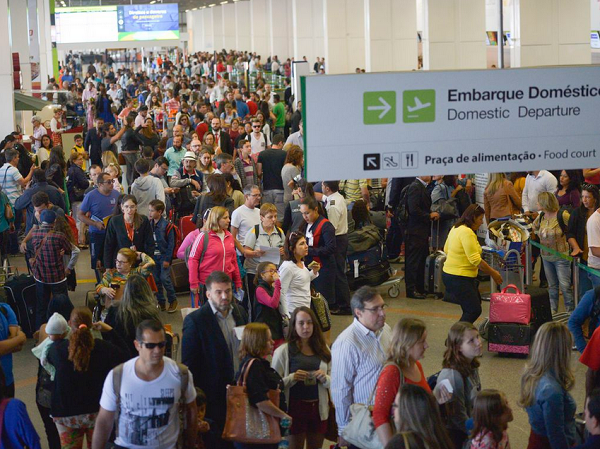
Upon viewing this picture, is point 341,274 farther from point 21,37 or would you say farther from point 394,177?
point 21,37

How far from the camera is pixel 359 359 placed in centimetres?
558

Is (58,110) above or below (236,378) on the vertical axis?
above

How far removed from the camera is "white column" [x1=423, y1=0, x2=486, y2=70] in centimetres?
2377

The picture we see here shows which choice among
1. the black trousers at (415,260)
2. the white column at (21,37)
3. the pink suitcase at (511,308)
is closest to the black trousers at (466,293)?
the pink suitcase at (511,308)

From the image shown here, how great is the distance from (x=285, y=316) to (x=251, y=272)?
1590 millimetres

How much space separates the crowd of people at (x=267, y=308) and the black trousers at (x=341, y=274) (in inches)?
0.6

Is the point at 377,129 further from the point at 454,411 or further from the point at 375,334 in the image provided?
the point at 454,411

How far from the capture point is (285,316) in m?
7.82

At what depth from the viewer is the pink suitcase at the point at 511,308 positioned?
29.6 feet

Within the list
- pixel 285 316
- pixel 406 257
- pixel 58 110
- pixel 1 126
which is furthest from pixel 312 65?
pixel 285 316

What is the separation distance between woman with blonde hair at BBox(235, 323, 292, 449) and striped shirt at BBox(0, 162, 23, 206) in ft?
25.9

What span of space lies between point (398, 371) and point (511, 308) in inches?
164

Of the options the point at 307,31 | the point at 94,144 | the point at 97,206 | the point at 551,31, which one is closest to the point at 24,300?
the point at 97,206

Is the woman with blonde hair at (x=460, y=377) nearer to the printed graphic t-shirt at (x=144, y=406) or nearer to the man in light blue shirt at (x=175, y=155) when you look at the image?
the printed graphic t-shirt at (x=144, y=406)
